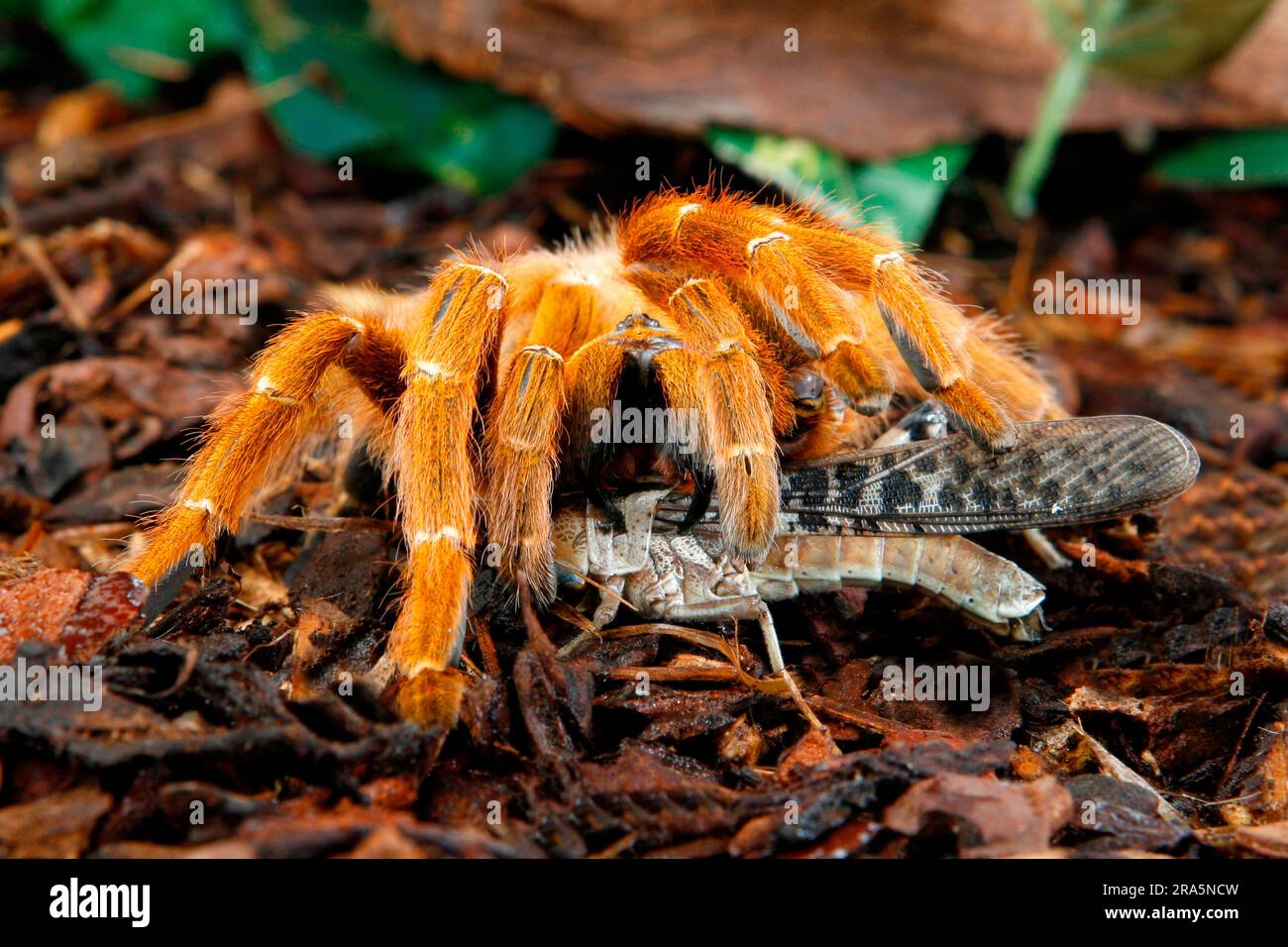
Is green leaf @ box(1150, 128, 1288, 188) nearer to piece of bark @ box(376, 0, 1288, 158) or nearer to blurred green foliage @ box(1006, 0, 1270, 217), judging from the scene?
piece of bark @ box(376, 0, 1288, 158)

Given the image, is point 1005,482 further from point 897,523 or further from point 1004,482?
point 897,523

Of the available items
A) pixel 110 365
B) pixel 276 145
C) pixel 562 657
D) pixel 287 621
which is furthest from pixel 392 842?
pixel 276 145

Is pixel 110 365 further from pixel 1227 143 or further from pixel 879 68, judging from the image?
pixel 1227 143
